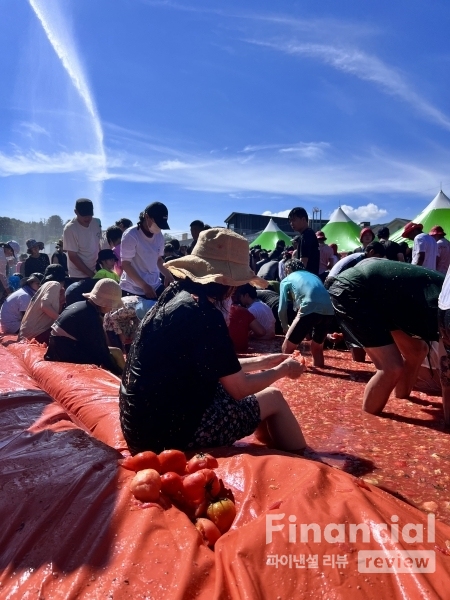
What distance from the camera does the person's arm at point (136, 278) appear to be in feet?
18.3

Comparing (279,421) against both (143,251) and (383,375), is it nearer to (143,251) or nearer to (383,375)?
(383,375)

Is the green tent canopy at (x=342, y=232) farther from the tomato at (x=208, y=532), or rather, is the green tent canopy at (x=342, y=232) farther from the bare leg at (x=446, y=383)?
the tomato at (x=208, y=532)

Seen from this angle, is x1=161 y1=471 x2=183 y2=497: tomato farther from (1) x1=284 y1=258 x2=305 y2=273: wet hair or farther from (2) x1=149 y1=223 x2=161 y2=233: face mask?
(1) x1=284 y1=258 x2=305 y2=273: wet hair

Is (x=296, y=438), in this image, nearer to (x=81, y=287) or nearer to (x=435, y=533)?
(x=435, y=533)

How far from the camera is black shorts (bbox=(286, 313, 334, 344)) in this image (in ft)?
18.4

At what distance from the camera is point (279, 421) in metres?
2.97

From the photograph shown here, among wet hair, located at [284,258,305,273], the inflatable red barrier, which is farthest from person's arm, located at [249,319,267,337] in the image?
the inflatable red barrier

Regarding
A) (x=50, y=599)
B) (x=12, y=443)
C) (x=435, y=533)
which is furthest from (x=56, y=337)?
(x=435, y=533)

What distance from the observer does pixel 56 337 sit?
16.1 feet

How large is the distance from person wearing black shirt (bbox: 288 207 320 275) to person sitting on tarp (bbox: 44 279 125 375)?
2741 mm

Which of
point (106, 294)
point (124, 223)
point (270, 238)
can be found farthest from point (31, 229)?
point (106, 294)

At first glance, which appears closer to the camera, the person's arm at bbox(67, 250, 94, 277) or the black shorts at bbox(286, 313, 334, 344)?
the black shorts at bbox(286, 313, 334, 344)

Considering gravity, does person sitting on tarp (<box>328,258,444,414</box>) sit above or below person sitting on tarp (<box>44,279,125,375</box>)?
above

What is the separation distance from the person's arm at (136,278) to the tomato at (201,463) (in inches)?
135
